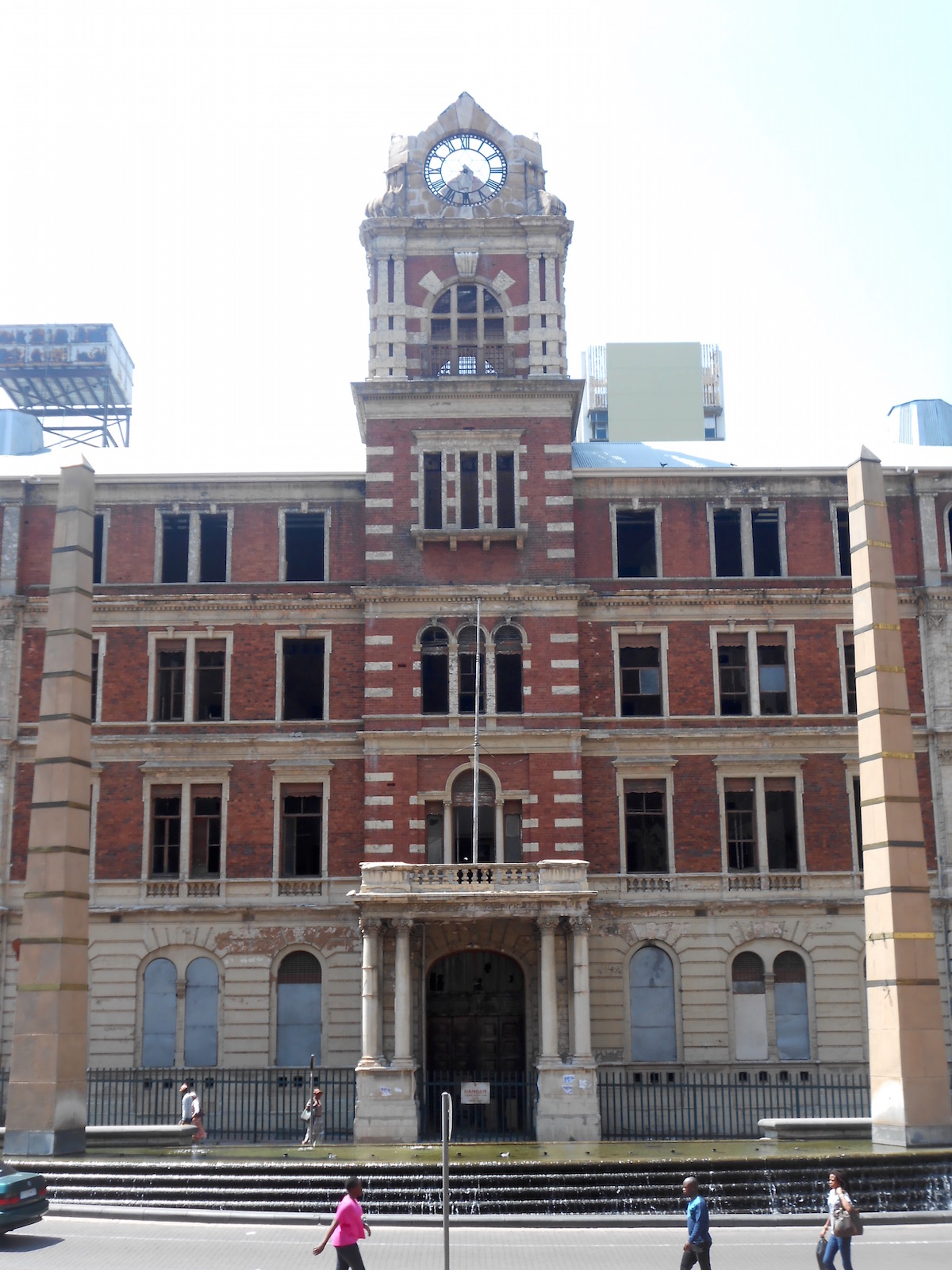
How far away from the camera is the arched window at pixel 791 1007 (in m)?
37.2

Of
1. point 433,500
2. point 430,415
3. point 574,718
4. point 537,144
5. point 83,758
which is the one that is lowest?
point 83,758

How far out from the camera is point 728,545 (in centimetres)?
4047

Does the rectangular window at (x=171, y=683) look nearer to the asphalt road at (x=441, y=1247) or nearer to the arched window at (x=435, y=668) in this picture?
the arched window at (x=435, y=668)

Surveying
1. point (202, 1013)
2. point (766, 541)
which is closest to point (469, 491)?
point (766, 541)

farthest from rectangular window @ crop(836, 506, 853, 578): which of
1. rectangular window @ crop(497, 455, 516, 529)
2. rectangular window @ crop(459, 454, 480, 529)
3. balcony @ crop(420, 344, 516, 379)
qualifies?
rectangular window @ crop(459, 454, 480, 529)

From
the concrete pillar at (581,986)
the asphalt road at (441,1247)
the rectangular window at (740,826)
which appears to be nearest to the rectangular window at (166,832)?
the concrete pillar at (581,986)

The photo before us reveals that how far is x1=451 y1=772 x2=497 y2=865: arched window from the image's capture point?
37.8m

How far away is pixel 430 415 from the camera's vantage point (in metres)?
39.6

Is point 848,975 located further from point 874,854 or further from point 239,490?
point 239,490

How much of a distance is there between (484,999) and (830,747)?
11919mm

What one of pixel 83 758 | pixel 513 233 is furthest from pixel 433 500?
pixel 83 758

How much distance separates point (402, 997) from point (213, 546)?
14.5 m

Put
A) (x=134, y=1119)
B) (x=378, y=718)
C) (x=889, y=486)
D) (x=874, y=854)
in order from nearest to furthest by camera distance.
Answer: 1. (x=874, y=854)
2. (x=134, y=1119)
3. (x=378, y=718)
4. (x=889, y=486)

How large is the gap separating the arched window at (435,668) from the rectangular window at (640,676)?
5.00m
